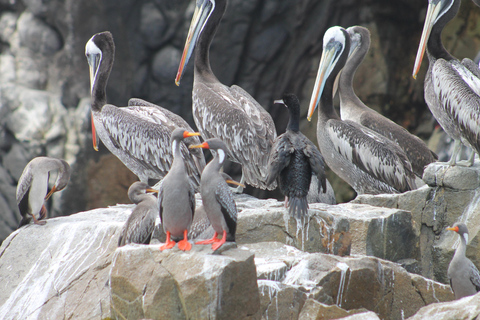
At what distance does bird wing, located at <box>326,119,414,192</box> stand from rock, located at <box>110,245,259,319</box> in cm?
335

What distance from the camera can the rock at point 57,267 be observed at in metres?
4.80

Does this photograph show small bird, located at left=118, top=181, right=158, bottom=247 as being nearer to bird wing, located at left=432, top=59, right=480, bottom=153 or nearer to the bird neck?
Answer: the bird neck

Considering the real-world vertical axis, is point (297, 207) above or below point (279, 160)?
below

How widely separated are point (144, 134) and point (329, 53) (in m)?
2.70

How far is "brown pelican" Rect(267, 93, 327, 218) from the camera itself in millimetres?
4707

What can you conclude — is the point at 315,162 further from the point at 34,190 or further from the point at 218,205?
Result: the point at 34,190

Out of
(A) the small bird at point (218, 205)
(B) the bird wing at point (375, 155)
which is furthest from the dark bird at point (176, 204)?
(B) the bird wing at point (375, 155)

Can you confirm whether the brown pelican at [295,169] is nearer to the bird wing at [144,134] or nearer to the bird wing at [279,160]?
the bird wing at [279,160]

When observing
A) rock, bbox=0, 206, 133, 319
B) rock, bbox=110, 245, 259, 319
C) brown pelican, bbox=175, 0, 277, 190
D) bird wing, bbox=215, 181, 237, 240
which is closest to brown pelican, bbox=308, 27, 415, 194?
brown pelican, bbox=175, 0, 277, 190

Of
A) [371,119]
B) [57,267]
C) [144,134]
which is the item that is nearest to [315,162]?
[144,134]

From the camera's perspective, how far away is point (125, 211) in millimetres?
5777

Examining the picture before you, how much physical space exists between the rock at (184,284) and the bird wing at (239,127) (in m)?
2.42

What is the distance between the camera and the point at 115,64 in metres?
10.8

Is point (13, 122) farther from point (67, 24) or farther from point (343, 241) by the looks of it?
point (343, 241)
